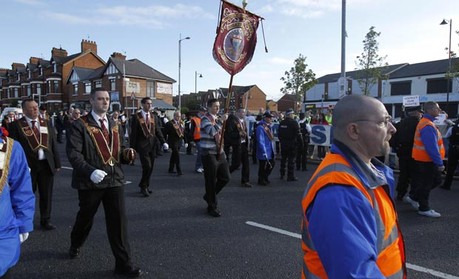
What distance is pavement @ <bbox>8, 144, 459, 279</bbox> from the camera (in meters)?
3.73

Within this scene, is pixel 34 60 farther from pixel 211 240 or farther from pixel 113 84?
pixel 211 240

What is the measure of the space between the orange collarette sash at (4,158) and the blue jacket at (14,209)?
24 millimetres

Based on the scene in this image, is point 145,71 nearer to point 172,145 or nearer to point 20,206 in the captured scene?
point 172,145

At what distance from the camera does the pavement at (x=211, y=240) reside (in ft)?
12.3

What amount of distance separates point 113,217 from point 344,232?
2955mm

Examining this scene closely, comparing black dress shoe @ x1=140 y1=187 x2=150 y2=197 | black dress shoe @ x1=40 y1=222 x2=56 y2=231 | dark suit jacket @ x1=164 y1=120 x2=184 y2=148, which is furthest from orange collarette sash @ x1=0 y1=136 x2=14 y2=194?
dark suit jacket @ x1=164 y1=120 x2=184 y2=148

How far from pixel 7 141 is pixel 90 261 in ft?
7.15

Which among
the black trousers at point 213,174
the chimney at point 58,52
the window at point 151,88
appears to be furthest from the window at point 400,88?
the chimney at point 58,52

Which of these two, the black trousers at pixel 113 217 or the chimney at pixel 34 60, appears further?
the chimney at pixel 34 60

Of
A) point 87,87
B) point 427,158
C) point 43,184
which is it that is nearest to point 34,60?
point 87,87

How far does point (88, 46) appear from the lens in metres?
55.1

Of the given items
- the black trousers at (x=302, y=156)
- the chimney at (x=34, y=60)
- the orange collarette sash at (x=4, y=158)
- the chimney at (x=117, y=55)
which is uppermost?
the chimney at (x=34, y=60)

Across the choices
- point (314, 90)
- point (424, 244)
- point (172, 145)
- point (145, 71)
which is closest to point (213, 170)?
point (424, 244)

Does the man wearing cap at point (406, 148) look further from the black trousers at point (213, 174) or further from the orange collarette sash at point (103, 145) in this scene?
the orange collarette sash at point (103, 145)
